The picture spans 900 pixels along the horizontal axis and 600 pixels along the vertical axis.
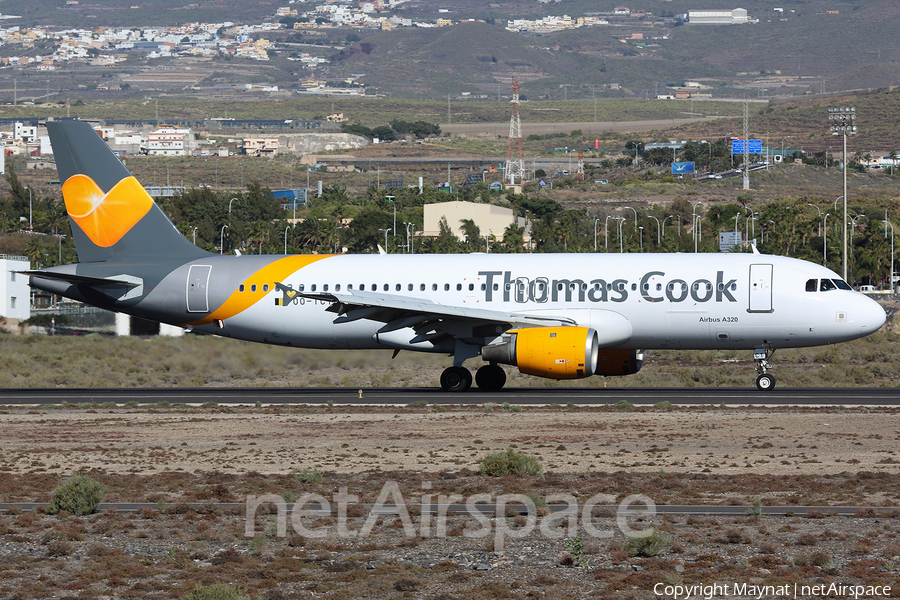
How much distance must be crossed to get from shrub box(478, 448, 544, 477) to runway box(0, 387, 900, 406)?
10.7 metres

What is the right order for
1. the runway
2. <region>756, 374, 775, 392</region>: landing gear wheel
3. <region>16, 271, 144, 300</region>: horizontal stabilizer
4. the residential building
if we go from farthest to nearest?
1. the residential building
2. <region>16, 271, 144, 300</region>: horizontal stabilizer
3. <region>756, 374, 775, 392</region>: landing gear wheel
4. the runway

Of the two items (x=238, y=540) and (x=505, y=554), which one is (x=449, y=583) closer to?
(x=505, y=554)

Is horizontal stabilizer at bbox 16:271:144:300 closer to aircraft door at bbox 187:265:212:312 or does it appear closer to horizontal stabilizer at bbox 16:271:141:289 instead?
horizontal stabilizer at bbox 16:271:141:289

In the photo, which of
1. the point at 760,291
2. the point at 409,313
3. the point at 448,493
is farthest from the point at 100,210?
the point at 448,493

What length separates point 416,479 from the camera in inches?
→ 725

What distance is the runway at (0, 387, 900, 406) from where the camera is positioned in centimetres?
2998

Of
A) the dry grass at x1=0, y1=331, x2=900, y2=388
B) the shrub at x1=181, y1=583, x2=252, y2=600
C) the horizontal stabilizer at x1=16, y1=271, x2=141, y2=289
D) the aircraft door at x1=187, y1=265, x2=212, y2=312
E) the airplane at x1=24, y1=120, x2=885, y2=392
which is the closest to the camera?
the shrub at x1=181, y1=583, x2=252, y2=600

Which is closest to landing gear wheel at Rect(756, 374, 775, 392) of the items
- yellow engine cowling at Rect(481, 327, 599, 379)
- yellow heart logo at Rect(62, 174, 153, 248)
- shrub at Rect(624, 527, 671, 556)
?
yellow engine cowling at Rect(481, 327, 599, 379)

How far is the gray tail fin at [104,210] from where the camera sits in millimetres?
35719

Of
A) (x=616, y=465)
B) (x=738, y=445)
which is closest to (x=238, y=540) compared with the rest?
(x=616, y=465)

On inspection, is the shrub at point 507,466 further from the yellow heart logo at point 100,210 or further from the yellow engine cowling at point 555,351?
the yellow heart logo at point 100,210

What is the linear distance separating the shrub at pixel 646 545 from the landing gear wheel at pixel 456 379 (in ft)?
66.2

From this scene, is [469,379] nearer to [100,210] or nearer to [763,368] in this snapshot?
[763,368]

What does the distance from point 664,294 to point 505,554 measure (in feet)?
62.7
